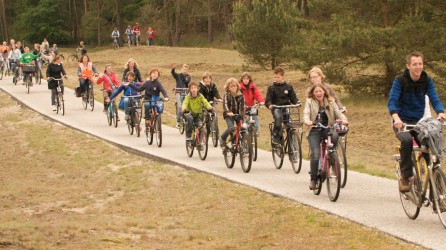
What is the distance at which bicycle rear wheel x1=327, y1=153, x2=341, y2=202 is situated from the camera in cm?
1207

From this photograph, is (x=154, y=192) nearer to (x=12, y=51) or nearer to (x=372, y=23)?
(x=372, y=23)

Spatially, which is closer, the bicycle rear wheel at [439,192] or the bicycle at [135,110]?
the bicycle rear wheel at [439,192]

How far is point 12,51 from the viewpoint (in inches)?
1683

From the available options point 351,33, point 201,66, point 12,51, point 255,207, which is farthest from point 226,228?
point 201,66

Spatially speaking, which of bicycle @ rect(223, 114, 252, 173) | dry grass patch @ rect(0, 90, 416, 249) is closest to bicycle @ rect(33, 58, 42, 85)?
dry grass patch @ rect(0, 90, 416, 249)

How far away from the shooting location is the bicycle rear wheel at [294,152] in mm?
15466

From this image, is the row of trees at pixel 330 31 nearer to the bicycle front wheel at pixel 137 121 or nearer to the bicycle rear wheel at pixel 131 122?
the bicycle rear wheel at pixel 131 122

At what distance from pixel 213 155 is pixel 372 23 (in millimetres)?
18518

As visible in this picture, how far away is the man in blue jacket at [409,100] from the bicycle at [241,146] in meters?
5.04

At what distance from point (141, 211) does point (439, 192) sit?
5.00 meters

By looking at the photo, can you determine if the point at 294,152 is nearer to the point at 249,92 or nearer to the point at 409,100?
the point at 249,92

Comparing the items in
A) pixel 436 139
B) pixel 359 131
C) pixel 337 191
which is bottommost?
pixel 359 131

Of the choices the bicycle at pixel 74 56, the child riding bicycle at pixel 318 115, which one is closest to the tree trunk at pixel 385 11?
the child riding bicycle at pixel 318 115

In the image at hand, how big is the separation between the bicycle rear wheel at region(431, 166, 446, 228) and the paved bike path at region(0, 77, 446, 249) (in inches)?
9.8
